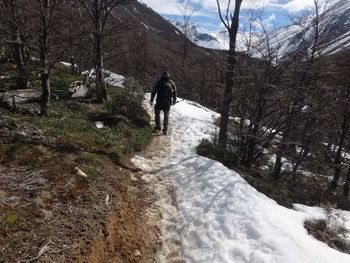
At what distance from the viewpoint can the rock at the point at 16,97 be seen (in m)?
10.6

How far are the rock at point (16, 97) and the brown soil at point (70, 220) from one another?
447 cm

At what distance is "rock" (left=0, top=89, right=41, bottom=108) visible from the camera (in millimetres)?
10559

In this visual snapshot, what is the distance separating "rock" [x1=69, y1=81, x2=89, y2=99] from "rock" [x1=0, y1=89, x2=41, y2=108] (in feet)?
8.15

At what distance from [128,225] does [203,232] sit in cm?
135

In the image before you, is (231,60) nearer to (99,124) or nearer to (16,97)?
(99,124)

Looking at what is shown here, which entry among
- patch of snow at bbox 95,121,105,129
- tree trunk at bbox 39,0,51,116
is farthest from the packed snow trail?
tree trunk at bbox 39,0,51,116

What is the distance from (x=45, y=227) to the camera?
5.03 metres

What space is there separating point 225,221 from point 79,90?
10307 mm

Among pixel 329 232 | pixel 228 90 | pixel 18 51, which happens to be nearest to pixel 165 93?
pixel 228 90

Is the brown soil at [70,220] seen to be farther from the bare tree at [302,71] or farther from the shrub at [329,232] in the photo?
the bare tree at [302,71]

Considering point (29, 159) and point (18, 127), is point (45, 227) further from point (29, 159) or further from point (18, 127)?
point (18, 127)

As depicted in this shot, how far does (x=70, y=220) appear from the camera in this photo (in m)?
5.44

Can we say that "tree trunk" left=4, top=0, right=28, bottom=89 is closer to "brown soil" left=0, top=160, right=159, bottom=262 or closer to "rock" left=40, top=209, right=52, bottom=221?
"brown soil" left=0, top=160, right=159, bottom=262

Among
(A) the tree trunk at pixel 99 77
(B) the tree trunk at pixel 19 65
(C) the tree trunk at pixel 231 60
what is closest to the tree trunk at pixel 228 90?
(C) the tree trunk at pixel 231 60
